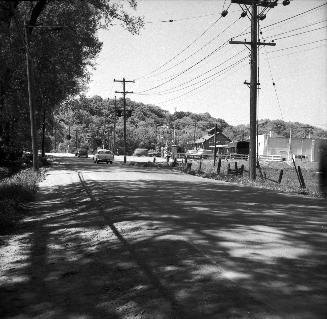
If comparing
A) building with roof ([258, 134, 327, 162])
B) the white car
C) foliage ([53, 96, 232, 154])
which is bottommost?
the white car

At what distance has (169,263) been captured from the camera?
5945 mm

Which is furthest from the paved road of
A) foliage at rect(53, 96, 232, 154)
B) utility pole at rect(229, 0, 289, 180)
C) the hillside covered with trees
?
foliage at rect(53, 96, 232, 154)

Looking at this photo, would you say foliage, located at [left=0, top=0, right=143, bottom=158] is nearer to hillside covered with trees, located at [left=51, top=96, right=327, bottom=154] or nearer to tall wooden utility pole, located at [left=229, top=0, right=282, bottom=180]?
tall wooden utility pole, located at [left=229, top=0, right=282, bottom=180]

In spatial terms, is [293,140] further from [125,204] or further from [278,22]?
[125,204]

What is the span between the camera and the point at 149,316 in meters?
4.21

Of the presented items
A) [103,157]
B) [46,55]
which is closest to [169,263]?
[46,55]

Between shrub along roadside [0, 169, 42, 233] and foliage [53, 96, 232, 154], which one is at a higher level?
foliage [53, 96, 232, 154]

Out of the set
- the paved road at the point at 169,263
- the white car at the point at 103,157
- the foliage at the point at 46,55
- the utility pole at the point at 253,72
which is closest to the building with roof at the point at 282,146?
the white car at the point at 103,157

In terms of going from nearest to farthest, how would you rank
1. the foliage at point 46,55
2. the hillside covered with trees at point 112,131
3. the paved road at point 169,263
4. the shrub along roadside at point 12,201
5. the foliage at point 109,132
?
the paved road at point 169,263 → the shrub along roadside at point 12,201 → the foliage at point 46,55 → the hillside covered with trees at point 112,131 → the foliage at point 109,132

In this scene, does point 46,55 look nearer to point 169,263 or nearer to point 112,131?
point 169,263

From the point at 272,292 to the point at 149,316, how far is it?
1515 mm

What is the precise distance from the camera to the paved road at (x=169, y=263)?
176 inches

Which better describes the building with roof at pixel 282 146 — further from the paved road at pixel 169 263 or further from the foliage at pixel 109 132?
the paved road at pixel 169 263

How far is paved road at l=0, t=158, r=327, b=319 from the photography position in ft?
14.7
